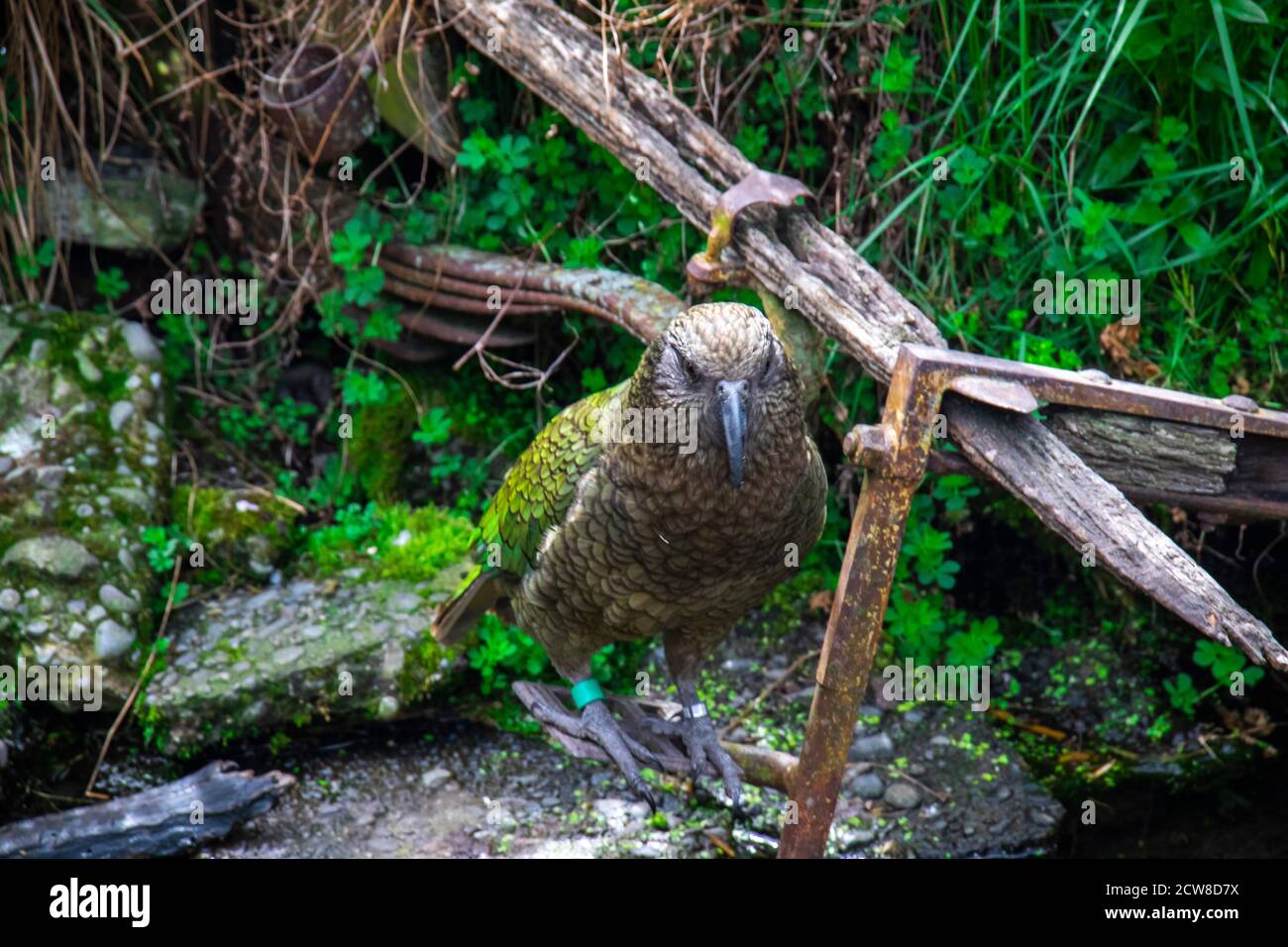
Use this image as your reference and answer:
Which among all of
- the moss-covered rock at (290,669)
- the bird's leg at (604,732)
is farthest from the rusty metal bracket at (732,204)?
the moss-covered rock at (290,669)

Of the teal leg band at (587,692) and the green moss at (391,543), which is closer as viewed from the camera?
the teal leg band at (587,692)

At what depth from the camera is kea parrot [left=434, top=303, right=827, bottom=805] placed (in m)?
2.82

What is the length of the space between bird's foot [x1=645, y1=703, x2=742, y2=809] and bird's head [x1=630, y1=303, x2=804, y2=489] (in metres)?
0.94

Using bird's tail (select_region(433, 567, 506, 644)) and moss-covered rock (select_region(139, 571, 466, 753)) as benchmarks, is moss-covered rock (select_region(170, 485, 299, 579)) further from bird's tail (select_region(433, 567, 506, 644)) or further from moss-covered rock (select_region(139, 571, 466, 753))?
bird's tail (select_region(433, 567, 506, 644))

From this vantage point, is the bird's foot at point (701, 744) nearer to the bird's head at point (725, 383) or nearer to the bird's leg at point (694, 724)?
the bird's leg at point (694, 724)

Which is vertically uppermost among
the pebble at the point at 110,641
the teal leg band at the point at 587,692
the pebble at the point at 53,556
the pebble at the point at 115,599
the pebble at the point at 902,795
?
the pebble at the point at 53,556

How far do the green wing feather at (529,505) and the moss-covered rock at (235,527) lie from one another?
973 mm

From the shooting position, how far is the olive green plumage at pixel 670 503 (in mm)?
2807

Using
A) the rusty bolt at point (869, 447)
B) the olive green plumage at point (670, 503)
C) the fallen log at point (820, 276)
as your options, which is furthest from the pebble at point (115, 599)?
the rusty bolt at point (869, 447)

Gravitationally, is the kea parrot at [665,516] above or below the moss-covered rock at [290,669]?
above

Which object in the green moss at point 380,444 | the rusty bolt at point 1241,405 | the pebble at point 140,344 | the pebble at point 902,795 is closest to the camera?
the rusty bolt at point 1241,405

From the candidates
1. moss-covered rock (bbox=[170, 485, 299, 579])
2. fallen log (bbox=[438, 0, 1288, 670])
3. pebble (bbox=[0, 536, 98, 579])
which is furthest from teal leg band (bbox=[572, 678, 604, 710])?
pebble (bbox=[0, 536, 98, 579])

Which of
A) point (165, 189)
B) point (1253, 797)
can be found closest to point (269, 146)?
point (165, 189)

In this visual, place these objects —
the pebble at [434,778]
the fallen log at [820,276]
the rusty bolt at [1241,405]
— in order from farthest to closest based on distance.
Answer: the pebble at [434,778], the rusty bolt at [1241,405], the fallen log at [820,276]
